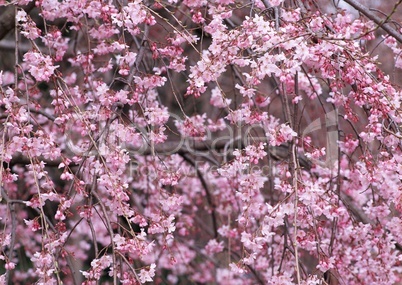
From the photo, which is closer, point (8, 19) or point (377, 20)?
point (377, 20)

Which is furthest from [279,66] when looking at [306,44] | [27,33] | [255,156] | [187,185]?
[187,185]

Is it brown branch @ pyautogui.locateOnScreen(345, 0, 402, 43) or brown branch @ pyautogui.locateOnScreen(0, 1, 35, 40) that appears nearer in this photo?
brown branch @ pyautogui.locateOnScreen(345, 0, 402, 43)

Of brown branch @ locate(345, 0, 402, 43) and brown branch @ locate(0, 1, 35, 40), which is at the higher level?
brown branch @ locate(345, 0, 402, 43)

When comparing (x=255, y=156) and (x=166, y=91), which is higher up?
(x=255, y=156)

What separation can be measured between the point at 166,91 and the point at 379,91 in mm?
4989

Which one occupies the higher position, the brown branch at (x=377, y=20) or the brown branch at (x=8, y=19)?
the brown branch at (x=377, y=20)

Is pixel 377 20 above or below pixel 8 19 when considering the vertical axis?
above

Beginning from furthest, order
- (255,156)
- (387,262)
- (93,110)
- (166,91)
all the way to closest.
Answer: (166,91), (387,262), (93,110), (255,156)

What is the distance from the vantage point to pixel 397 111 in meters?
2.40

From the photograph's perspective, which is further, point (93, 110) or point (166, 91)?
point (166, 91)

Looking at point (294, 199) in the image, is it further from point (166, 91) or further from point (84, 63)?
point (166, 91)

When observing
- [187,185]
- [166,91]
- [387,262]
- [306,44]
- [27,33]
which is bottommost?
[166,91]

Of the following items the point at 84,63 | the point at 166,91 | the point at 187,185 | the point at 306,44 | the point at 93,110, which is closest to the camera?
the point at 306,44

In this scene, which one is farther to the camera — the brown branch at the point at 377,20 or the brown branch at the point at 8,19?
the brown branch at the point at 8,19
